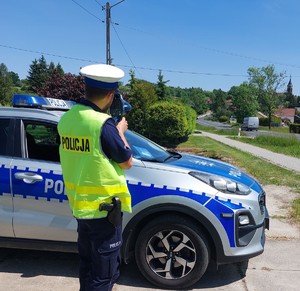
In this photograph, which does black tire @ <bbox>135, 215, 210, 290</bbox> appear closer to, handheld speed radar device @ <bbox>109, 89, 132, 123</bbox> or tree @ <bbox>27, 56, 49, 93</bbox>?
handheld speed radar device @ <bbox>109, 89, 132, 123</bbox>

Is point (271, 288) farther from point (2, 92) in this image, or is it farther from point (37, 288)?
point (2, 92)

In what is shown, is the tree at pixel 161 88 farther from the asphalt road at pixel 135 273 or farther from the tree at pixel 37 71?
the tree at pixel 37 71

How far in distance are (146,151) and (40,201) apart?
4.13 feet

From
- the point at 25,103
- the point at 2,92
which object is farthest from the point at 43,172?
the point at 2,92

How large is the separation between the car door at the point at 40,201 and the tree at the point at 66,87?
63.6ft

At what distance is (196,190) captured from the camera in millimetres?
3508

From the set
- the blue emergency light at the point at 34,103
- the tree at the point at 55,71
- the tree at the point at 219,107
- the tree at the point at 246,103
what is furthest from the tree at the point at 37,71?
the blue emergency light at the point at 34,103

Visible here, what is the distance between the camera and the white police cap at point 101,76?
212cm

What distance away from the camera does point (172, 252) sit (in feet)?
11.8

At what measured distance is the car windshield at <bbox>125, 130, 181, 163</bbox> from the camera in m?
3.91

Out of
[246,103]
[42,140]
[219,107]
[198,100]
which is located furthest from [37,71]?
[42,140]

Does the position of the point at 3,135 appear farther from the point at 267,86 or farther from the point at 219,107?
the point at 219,107

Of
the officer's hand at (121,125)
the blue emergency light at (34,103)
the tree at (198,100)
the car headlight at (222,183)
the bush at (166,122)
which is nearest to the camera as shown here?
the officer's hand at (121,125)

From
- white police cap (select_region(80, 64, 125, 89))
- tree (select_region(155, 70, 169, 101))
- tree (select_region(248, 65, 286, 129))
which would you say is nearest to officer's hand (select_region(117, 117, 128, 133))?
white police cap (select_region(80, 64, 125, 89))
